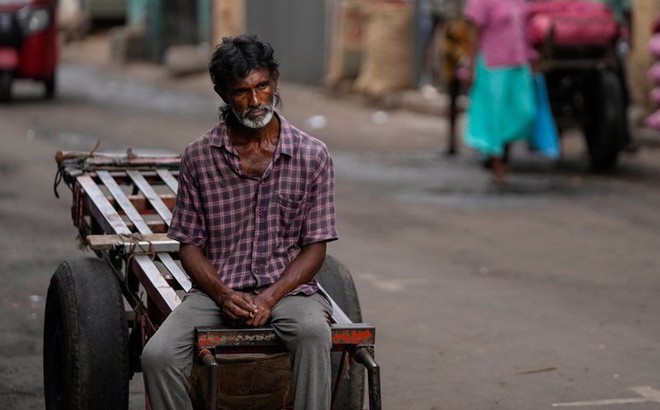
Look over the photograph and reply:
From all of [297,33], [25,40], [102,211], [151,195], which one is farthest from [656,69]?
[297,33]

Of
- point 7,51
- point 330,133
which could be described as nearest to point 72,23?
point 7,51

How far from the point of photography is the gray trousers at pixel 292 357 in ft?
14.1

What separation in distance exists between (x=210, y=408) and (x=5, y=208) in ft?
22.2

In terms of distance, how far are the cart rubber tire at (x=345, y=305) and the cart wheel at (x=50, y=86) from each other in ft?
47.5

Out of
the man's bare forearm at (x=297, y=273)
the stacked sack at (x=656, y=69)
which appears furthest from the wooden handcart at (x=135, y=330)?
the stacked sack at (x=656, y=69)

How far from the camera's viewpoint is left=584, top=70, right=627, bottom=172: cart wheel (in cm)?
1218

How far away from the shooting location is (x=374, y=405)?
4.26 meters

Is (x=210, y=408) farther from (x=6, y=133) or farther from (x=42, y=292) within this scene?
(x=6, y=133)

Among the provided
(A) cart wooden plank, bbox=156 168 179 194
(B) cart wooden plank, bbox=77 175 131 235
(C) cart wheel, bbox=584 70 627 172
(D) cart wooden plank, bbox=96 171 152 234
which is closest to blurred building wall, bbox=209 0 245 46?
(C) cart wheel, bbox=584 70 627 172

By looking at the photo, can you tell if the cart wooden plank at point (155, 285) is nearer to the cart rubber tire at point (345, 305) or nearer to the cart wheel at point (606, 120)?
the cart rubber tire at point (345, 305)

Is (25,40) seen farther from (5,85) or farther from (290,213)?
(290,213)

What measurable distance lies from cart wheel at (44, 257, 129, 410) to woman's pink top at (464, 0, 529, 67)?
6938 millimetres

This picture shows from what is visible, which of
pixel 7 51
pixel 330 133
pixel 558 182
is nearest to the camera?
pixel 558 182

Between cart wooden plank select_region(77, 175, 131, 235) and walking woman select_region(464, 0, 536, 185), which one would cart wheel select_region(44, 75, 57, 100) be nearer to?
walking woman select_region(464, 0, 536, 185)
